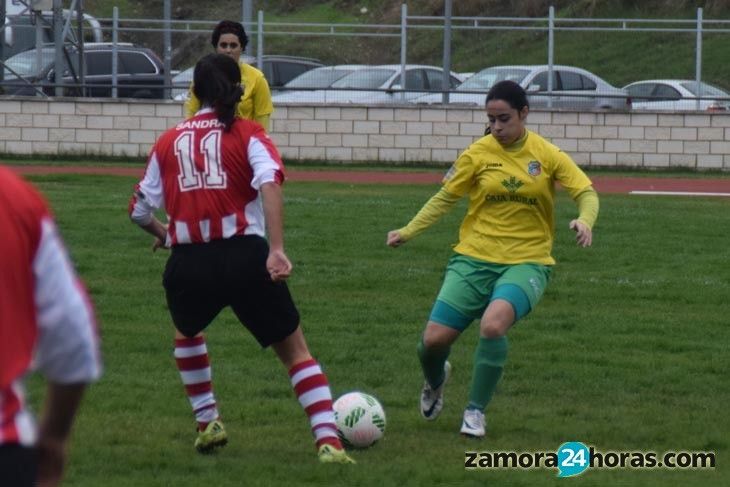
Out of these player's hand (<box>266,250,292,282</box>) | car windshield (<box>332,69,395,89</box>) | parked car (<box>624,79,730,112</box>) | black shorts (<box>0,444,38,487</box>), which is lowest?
black shorts (<box>0,444,38,487</box>)

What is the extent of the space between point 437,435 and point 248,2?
19.8 metres

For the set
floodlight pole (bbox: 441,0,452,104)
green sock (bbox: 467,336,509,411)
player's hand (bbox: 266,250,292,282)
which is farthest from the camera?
floodlight pole (bbox: 441,0,452,104)

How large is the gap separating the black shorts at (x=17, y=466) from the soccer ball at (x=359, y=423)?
3.68 metres

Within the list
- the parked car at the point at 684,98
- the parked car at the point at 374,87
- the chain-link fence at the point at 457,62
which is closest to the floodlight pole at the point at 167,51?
the chain-link fence at the point at 457,62

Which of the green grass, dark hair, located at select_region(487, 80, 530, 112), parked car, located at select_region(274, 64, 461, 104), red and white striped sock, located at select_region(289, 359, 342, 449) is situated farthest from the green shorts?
parked car, located at select_region(274, 64, 461, 104)

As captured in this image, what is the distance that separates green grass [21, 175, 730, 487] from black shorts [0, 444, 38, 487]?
9.86 feet

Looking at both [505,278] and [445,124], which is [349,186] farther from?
[505,278]

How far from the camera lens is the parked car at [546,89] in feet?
80.8

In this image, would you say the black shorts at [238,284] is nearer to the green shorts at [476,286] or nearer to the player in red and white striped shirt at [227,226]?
the player in red and white striped shirt at [227,226]

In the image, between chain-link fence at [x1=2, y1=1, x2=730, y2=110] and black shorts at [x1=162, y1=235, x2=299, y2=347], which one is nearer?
black shorts at [x1=162, y1=235, x2=299, y2=347]

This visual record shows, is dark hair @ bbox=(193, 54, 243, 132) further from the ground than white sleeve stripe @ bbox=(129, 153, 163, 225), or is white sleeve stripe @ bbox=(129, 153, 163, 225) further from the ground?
dark hair @ bbox=(193, 54, 243, 132)

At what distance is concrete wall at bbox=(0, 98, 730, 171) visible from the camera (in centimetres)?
2425

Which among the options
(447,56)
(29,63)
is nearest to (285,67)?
(447,56)

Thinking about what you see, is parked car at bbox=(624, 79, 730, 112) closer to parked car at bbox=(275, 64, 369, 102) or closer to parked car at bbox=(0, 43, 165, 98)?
parked car at bbox=(275, 64, 369, 102)
